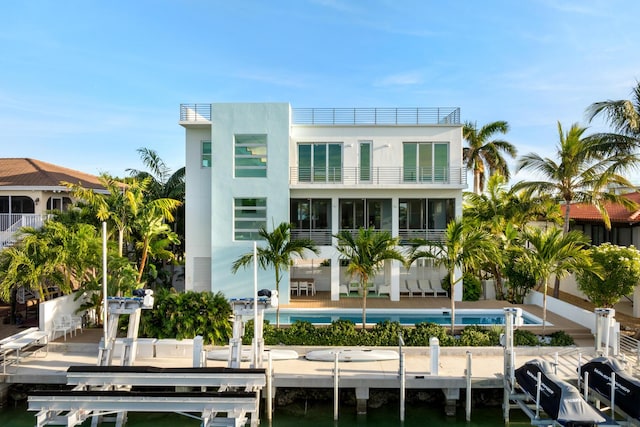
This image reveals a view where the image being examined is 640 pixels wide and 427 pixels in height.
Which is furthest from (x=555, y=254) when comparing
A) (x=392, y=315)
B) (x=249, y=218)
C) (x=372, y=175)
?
(x=249, y=218)

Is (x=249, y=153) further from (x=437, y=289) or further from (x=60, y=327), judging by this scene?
(x=437, y=289)

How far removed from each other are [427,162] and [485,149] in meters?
12.3

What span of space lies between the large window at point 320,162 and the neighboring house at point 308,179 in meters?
0.05

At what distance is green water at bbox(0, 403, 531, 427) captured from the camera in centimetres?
1063

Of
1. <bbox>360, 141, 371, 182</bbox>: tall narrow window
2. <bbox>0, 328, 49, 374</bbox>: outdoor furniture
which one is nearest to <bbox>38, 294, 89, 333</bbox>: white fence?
<bbox>0, 328, 49, 374</bbox>: outdoor furniture

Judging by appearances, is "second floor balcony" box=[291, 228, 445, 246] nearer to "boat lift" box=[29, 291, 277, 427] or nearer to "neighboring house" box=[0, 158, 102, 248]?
"boat lift" box=[29, 291, 277, 427]

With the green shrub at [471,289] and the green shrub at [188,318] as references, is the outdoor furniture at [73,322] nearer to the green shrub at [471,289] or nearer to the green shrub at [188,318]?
the green shrub at [188,318]

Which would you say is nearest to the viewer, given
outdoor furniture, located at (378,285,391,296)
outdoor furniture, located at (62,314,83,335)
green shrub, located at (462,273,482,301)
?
outdoor furniture, located at (62,314,83,335)

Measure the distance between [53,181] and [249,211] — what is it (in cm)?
922

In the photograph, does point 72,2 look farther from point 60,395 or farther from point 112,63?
point 60,395

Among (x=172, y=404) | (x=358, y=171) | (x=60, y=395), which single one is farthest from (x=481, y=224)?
(x=60, y=395)

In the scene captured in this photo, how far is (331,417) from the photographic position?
11.0m

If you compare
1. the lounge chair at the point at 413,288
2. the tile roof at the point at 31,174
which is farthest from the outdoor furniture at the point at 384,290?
the tile roof at the point at 31,174

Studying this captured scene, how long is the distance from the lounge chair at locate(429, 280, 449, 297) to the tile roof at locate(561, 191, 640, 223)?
7782mm
